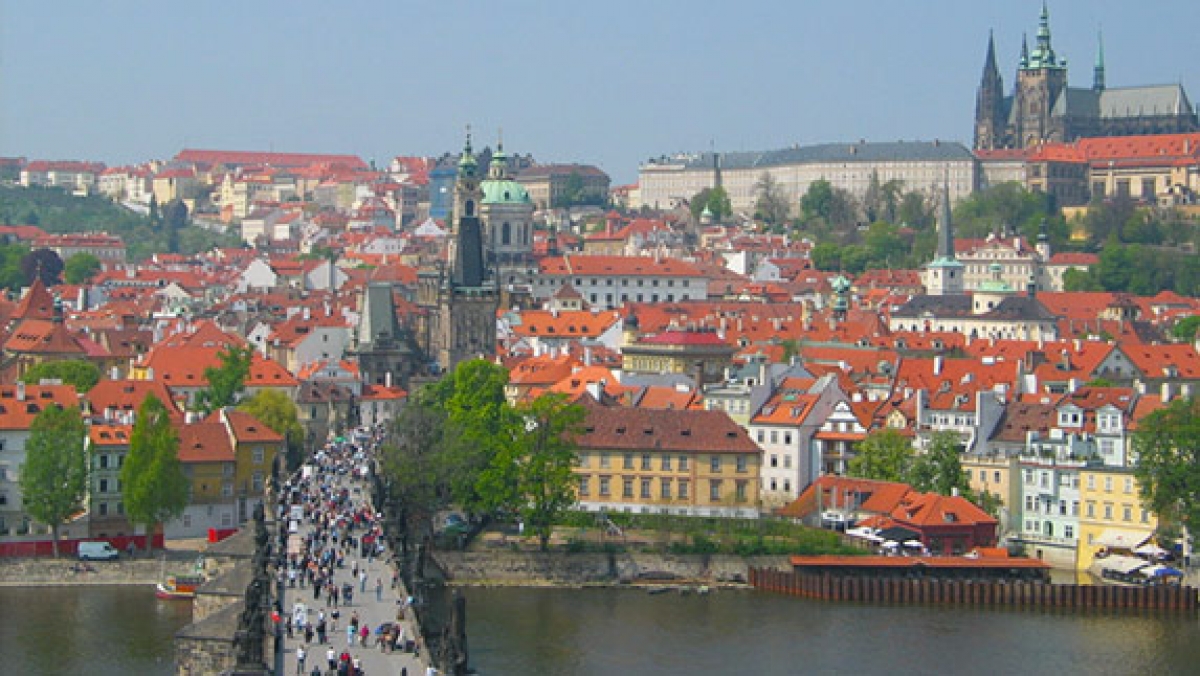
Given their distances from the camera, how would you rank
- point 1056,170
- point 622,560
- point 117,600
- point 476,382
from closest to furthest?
point 117,600, point 622,560, point 476,382, point 1056,170

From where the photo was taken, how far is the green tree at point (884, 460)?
195 ft

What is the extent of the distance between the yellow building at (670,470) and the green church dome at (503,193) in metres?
79.4

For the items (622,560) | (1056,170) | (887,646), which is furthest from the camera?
(1056,170)

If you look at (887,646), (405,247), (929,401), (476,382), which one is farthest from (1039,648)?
(405,247)

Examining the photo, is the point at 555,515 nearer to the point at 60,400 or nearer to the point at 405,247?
the point at 60,400

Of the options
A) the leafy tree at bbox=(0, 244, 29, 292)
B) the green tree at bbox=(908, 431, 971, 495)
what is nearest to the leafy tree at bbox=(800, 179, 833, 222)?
the leafy tree at bbox=(0, 244, 29, 292)

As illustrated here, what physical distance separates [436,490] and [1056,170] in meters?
122

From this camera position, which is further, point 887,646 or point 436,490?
point 436,490

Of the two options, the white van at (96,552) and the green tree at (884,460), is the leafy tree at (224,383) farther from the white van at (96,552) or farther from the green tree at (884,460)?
the green tree at (884,460)

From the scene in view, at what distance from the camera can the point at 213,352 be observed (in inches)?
3162

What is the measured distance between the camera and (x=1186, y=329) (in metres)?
103

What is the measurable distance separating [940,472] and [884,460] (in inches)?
72.5

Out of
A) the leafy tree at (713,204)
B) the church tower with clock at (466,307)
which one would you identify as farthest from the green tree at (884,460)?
the leafy tree at (713,204)

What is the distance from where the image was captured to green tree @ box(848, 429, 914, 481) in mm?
59438
